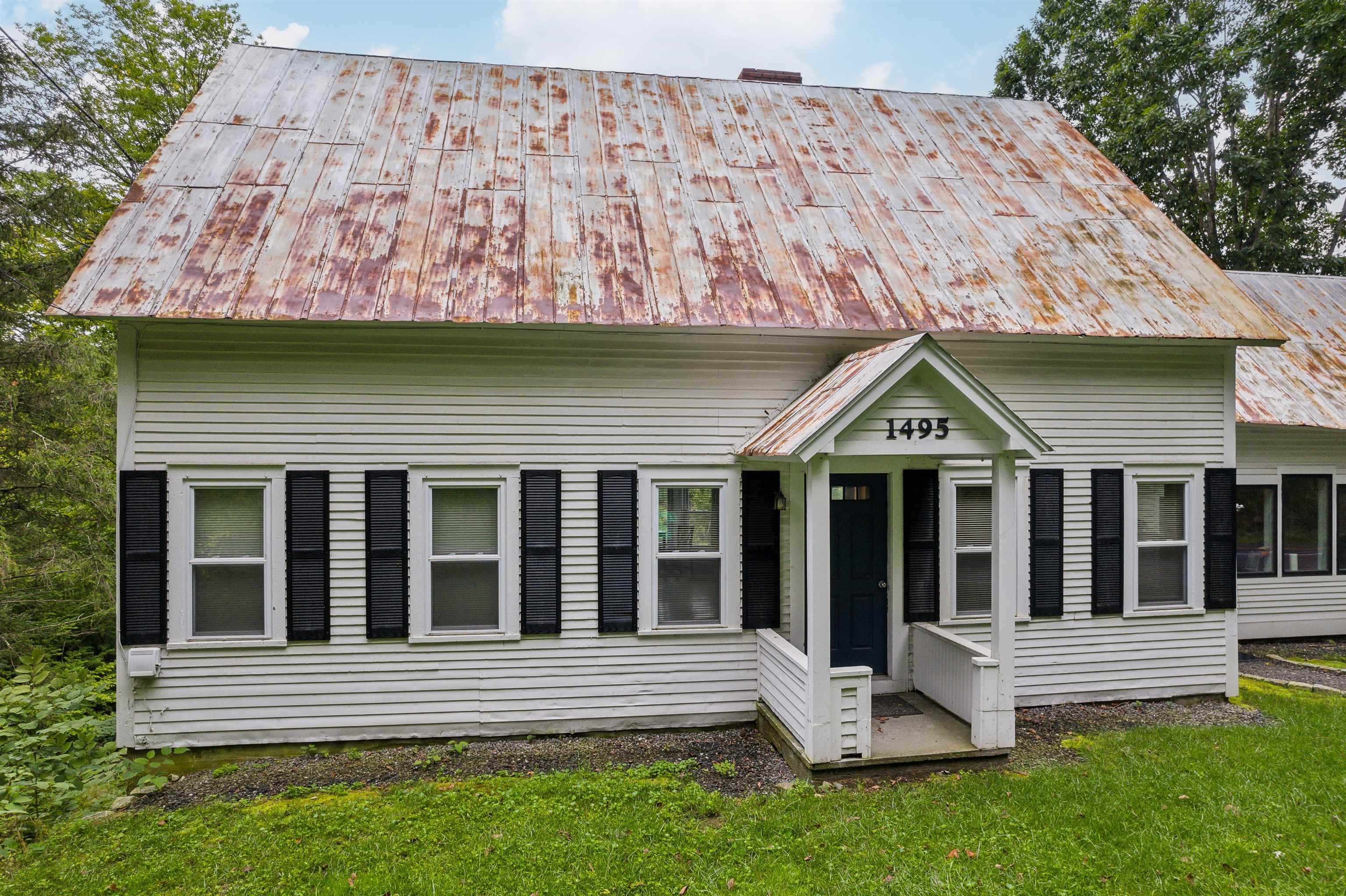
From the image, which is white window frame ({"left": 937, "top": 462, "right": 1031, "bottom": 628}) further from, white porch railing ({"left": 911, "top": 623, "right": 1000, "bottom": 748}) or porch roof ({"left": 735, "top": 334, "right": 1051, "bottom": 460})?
porch roof ({"left": 735, "top": 334, "right": 1051, "bottom": 460})

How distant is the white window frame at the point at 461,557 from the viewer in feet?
20.8

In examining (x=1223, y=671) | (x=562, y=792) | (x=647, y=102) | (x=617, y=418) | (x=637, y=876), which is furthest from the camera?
(x=647, y=102)

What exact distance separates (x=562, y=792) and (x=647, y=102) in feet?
27.5

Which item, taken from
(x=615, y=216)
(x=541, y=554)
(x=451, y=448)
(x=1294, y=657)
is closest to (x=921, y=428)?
(x=541, y=554)

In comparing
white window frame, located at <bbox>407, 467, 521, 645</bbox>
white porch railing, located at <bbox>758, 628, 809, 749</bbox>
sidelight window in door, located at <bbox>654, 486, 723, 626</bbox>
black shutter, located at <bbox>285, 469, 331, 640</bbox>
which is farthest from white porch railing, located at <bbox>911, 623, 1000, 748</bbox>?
black shutter, located at <bbox>285, 469, 331, 640</bbox>

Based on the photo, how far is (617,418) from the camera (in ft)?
21.7

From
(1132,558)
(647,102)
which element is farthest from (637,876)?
(647,102)

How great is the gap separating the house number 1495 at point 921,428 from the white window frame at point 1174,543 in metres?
3.26

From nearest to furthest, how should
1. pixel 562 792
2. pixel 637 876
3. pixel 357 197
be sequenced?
pixel 637 876
pixel 562 792
pixel 357 197

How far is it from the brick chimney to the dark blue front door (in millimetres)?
6875

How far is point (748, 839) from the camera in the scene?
449 centimetres

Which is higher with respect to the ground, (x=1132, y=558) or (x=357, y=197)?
(x=357, y=197)

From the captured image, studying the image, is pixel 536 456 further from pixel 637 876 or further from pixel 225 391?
pixel 637 876

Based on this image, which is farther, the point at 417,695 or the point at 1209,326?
the point at 1209,326
